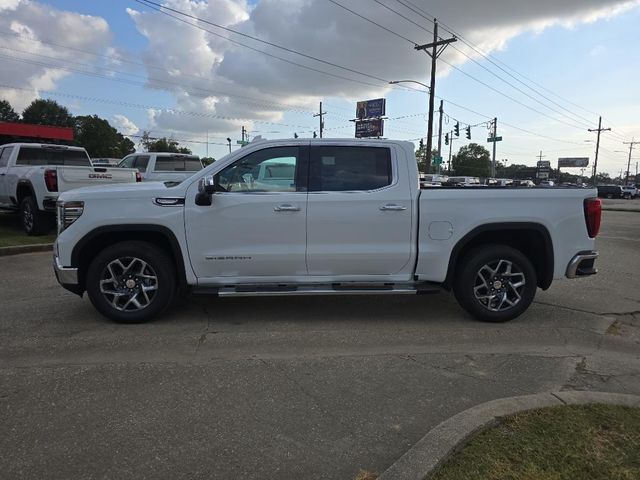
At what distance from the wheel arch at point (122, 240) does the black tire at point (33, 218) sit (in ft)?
20.7

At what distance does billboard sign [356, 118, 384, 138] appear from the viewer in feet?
197

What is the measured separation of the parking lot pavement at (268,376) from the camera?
3.01 meters

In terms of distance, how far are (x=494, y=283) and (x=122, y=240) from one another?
3.98 m

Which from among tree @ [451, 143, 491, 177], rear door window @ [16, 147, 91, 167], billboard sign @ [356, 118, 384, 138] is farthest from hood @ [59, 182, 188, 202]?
tree @ [451, 143, 491, 177]

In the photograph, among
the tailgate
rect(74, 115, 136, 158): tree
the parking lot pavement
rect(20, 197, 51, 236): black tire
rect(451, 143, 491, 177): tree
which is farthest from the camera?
rect(451, 143, 491, 177): tree

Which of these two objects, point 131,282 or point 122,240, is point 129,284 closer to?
point 131,282

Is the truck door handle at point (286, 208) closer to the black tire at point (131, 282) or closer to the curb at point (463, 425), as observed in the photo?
the black tire at point (131, 282)

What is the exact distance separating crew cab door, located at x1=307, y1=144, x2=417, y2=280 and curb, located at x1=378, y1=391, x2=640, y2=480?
215 centimetres

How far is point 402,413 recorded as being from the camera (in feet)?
11.5

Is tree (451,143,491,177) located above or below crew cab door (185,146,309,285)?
above

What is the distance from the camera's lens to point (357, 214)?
5.26 meters

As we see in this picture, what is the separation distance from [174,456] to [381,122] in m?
59.5

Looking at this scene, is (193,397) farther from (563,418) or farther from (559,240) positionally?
(559,240)

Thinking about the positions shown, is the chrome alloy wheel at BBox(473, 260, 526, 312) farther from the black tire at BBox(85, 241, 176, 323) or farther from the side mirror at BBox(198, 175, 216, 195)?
the black tire at BBox(85, 241, 176, 323)
